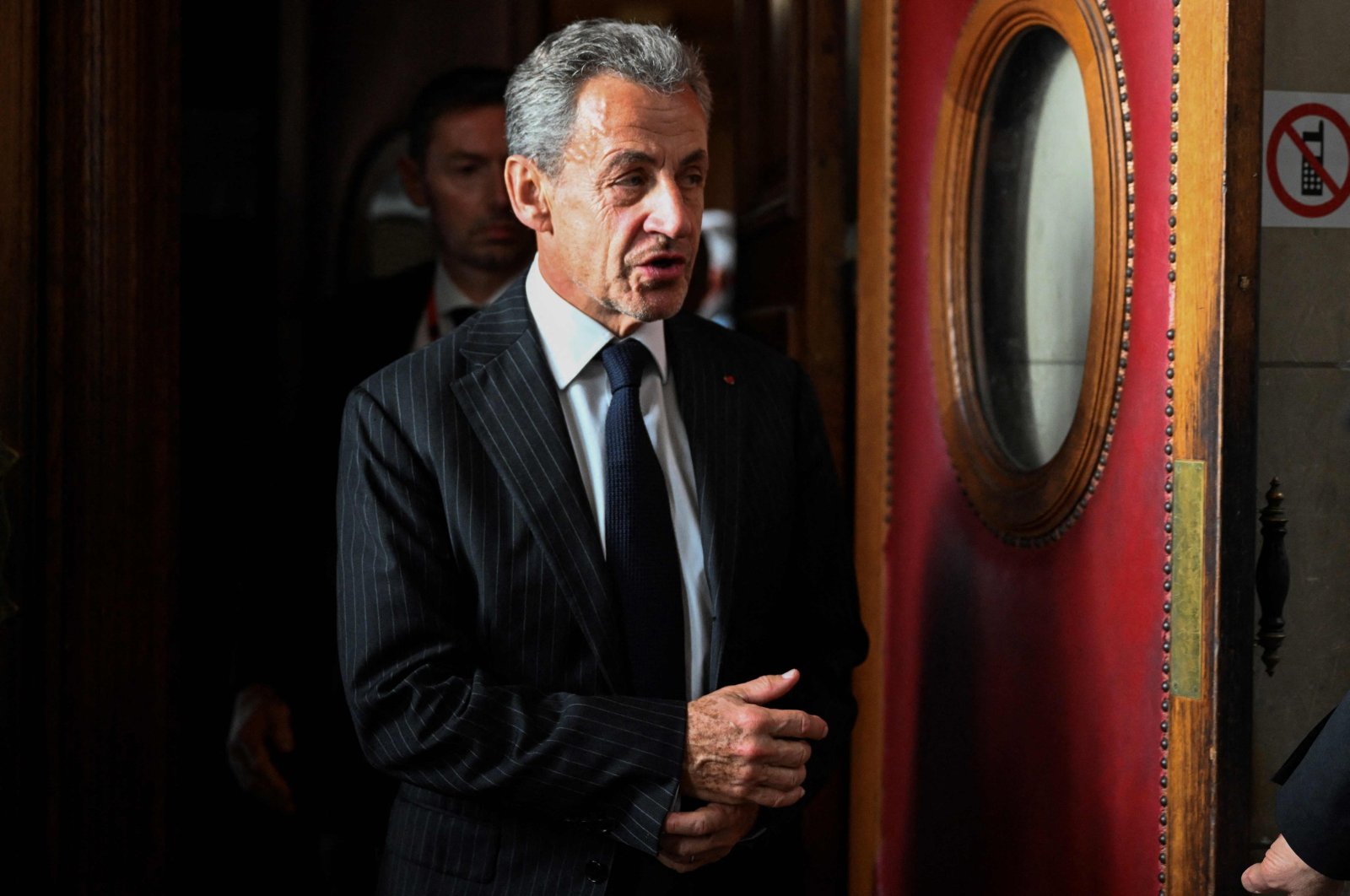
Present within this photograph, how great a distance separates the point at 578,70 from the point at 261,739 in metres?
1.68

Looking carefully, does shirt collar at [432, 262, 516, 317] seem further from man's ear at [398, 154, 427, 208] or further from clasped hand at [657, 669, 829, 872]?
clasped hand at [657, 669, 829, 872]

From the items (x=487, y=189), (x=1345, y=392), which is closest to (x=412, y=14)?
(x=487, y=189)

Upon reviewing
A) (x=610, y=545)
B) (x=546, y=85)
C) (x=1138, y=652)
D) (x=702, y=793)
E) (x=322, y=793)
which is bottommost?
(x=322, y=793)

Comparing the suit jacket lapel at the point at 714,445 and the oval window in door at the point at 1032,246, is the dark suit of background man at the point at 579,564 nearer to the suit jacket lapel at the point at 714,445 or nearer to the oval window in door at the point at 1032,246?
the suit jacket lapel at the point at 714,445

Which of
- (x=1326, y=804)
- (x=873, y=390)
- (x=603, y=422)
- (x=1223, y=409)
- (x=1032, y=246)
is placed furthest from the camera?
(x=873, y=390)

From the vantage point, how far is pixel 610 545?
5.67 ft

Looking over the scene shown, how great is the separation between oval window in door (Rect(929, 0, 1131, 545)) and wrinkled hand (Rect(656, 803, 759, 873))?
0.70m

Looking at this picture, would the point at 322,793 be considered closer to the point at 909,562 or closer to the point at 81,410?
the point at 81,410

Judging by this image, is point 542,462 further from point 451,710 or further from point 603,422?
point 451,710

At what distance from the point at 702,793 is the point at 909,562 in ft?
3.53

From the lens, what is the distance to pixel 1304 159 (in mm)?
1888

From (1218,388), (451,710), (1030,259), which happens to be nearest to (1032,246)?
(1030,259)

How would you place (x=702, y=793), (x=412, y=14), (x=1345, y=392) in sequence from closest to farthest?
(x=702, y=793), (x=1345, y=392), (x=412, y=14)

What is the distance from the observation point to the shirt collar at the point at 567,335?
1.81 metres
